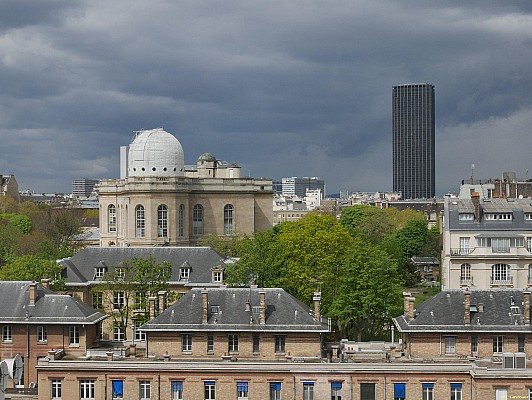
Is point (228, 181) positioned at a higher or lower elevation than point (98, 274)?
higher

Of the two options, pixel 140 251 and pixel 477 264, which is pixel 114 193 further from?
pixel 477 264

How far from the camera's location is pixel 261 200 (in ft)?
475

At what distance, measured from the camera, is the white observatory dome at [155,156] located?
446 ft

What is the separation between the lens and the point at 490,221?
88.6 m

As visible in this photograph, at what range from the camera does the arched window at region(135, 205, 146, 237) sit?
436 feet

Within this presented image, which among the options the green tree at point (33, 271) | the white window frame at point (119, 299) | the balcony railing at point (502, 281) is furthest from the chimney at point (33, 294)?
the balcony railing at point (502, 281)

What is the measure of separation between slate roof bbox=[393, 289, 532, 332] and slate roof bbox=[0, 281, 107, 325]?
21409mm

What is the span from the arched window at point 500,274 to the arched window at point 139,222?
199ft

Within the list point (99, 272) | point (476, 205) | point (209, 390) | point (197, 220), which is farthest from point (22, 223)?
point (209, 390)

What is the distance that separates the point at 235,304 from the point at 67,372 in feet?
38.4

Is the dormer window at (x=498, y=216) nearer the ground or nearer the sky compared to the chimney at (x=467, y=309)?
nearer the sky

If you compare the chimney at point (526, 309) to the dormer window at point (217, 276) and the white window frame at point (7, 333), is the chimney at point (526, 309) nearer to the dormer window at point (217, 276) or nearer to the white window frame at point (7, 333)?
the dormer window at point (217, 276)

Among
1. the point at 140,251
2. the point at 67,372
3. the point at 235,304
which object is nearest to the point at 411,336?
the point at 235,304

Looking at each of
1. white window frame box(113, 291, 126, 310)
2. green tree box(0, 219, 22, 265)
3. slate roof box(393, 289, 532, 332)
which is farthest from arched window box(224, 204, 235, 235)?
slate roof box(393, 289, 532, 332)
